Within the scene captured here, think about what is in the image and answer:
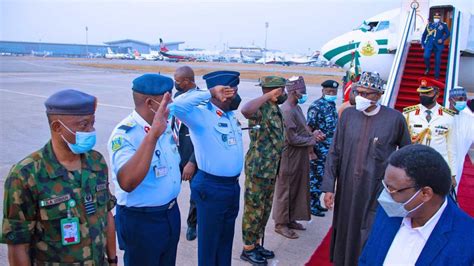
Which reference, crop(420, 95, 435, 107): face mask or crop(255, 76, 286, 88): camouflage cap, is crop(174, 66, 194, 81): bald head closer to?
crop(255, 76, 286, 88): camouflage cap

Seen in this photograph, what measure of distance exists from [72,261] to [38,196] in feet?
1.34

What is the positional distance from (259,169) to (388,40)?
9446 mm

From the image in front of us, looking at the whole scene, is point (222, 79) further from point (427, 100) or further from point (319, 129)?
point (427, 100)

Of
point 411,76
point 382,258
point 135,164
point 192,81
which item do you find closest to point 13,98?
point 192,81

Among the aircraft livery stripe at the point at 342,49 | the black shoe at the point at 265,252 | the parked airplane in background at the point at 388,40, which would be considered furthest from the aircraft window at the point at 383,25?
the black shoe at the point at 265,252

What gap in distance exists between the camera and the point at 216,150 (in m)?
3.35

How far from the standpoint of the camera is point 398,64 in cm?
930

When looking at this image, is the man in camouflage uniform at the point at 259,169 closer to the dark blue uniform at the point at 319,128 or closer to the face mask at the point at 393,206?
the dark blue uniform at the point at 319,128

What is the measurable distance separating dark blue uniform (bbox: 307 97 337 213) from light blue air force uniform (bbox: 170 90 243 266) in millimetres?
2447

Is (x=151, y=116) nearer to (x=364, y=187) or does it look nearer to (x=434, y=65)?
(x=364, y=187)

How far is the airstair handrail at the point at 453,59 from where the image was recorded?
346 inches

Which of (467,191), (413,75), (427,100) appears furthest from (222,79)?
(413,75)

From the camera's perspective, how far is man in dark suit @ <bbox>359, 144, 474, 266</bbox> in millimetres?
1684

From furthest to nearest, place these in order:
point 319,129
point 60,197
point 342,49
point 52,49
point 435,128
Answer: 1. point 52,49
2. point 342,49
3. point 319,129
4. point 435,128
5. point 60,197
